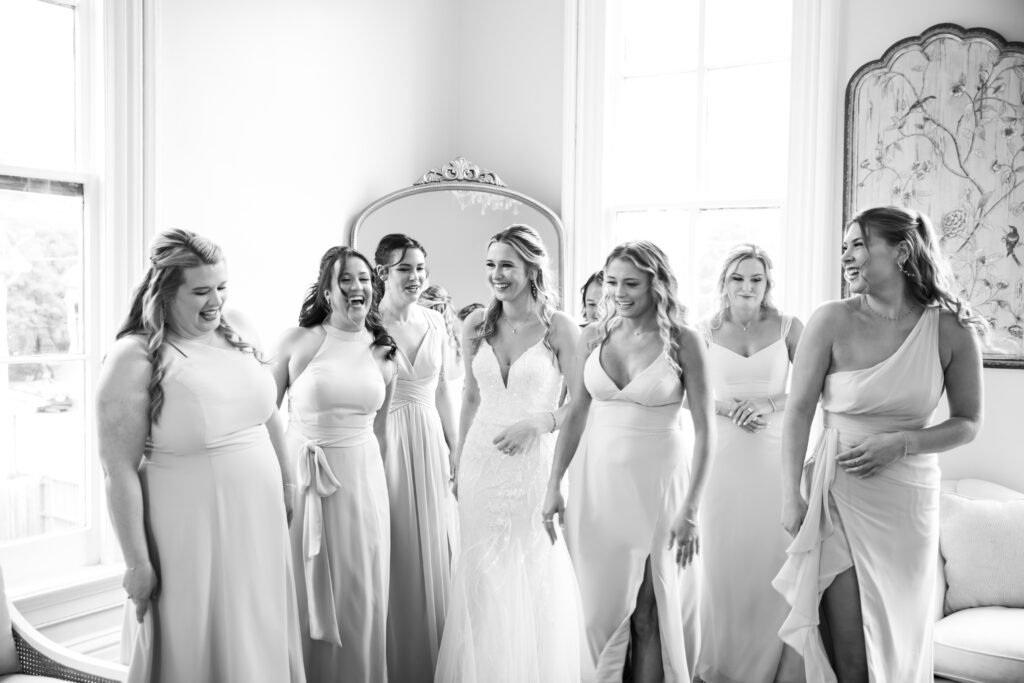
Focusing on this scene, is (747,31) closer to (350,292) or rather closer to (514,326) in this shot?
(514,326)

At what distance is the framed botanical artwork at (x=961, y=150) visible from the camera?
4.12m

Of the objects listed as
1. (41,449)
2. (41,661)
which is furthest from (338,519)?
(41,449)

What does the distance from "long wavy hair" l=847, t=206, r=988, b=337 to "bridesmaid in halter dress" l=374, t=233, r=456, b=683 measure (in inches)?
67.5

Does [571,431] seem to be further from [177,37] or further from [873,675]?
[177,37]

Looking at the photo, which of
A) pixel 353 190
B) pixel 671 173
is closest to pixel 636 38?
pixel 671 173

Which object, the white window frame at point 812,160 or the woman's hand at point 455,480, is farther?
the white window frame at point 812,160

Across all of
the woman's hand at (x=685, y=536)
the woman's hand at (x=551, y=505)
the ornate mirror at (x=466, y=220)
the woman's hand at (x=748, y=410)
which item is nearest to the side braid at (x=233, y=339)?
the woman's hand at (x=551, y=505)

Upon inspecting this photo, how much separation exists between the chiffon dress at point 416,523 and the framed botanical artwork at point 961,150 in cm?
257

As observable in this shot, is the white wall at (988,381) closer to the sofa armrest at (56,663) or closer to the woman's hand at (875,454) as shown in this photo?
the woman's hand at (875,454)


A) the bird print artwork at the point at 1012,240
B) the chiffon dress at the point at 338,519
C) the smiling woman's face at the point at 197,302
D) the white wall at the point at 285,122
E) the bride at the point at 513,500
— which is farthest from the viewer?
the bird print artwork at the point at 1012,240

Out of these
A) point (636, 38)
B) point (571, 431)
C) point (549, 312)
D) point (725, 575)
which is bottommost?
point (725, 575)

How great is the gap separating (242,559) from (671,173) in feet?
12.3

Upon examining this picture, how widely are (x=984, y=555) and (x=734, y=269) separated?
1.50 metres

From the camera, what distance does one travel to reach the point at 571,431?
302 centimetres
